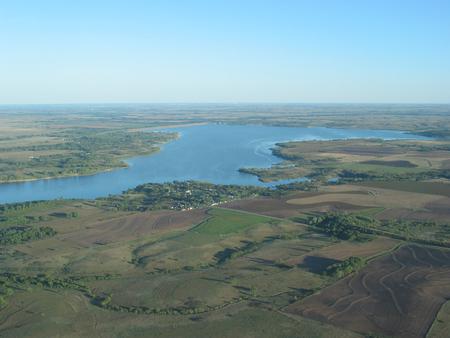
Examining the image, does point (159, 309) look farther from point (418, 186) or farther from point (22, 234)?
point (418, 186)

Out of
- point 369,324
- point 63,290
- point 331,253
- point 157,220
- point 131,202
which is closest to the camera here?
point 369,324

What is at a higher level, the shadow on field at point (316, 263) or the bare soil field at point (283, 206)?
the bare soil field at point (283, 206)

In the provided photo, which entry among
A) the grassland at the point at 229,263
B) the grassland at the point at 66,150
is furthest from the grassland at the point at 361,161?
the grassland at the point at 66,150

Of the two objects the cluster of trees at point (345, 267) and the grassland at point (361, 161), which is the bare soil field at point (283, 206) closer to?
the cluster of trees at point (345, 267)

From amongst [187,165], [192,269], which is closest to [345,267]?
[192,269]

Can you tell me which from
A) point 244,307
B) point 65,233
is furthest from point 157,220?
point 244,307

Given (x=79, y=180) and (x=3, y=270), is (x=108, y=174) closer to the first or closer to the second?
(x=79, y=180)
